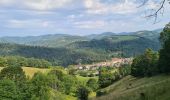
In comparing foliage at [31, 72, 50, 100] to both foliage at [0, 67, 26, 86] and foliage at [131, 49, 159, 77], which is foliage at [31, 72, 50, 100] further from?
foliage at [131, 49, 159, 77]

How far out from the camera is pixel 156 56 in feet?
335

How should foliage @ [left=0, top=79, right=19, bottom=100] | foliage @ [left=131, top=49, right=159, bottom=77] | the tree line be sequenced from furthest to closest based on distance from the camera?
foliage @ [left=0, top=79, right=19, bottom=100]
foliage @ [left=131, top=49, right=159, bottom=77]
the tree line

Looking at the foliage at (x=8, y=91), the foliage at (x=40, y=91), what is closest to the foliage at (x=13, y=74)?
the foliage at (x=40, y=91)

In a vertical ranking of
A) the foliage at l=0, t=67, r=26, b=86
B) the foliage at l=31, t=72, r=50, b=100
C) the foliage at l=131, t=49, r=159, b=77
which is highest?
the foliage at l=131, t=49, r=159, b=77

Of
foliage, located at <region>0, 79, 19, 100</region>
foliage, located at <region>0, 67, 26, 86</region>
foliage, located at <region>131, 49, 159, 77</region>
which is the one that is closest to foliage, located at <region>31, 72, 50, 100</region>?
foliage, located at <region>0, 79, 19, 100</region>

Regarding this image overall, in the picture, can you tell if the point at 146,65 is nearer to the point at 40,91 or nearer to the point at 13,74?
the point at 40,91

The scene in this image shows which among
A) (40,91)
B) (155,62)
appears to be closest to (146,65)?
(155,62)

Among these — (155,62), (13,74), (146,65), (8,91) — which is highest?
(155,62)

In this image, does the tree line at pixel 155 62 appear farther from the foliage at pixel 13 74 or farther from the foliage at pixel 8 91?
the foliage at pixel 13 74

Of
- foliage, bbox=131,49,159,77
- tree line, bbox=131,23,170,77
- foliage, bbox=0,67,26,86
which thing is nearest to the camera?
tree line, bbox=131,23,170,77

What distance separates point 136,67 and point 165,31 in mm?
13315

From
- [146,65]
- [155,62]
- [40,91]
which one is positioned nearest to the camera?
[155,62]

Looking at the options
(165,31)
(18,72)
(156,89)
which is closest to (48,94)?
(18,72)

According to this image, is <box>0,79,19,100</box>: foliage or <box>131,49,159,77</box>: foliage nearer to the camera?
<box>131,49,159,77</box>: foliage
